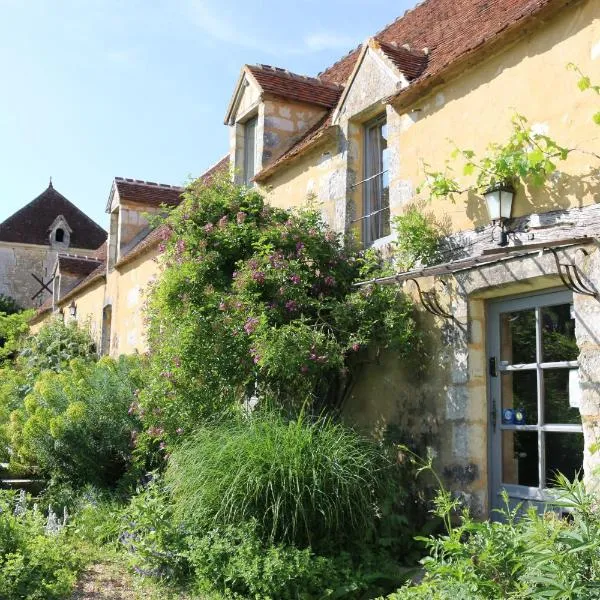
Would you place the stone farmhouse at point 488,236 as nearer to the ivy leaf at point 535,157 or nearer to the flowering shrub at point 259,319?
the ivy leaf at point 535,157

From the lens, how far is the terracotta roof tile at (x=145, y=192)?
46.2 feet

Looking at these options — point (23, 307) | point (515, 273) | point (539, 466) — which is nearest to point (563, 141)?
point (515, 273)

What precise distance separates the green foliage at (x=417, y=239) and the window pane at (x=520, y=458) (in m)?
1.50

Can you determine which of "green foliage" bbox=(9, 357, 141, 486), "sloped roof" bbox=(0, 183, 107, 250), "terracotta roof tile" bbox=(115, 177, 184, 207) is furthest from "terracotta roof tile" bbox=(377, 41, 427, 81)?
"sloped roof" bbox=(0, 183, 107, 250)

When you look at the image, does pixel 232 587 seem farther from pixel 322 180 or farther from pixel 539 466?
pixel 322 180

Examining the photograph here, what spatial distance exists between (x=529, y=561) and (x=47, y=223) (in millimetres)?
31202

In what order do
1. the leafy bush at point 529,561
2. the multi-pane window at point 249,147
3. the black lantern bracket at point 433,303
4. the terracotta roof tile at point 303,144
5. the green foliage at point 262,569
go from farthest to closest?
the multi-pane window at point 249,147
the terracotta roof tile at point 303,144
the black lantern bracket at point 433,303
the green foliage at point 262,569
the leafy bush at point 529,561

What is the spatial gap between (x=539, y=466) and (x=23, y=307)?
1125 inches

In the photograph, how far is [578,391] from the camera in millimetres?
4719

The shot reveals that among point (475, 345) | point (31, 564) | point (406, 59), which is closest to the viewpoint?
point (31, 564)

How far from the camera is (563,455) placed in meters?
5.00

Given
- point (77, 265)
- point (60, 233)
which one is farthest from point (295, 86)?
point (60, 233)

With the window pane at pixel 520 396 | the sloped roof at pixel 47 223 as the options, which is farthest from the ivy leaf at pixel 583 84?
the sloped roof at pixel 47 223

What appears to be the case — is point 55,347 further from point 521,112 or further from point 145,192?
point 521,112
